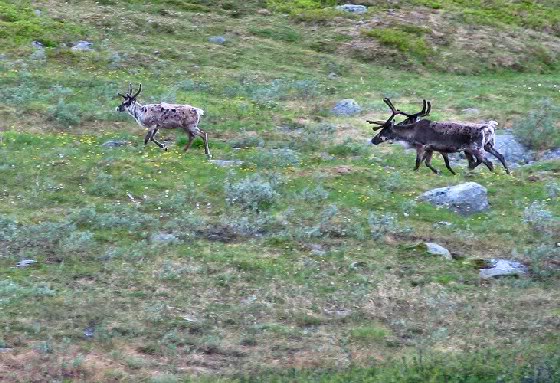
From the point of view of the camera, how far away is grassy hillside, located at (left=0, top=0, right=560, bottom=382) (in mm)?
13945

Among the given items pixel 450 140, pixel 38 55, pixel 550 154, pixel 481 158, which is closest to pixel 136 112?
pixel 450 140

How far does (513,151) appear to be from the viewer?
27.7m

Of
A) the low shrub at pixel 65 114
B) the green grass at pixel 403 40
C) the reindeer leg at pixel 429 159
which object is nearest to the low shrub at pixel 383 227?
the reindeer leg at pixel 429 159

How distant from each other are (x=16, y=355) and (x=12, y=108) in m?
16.1

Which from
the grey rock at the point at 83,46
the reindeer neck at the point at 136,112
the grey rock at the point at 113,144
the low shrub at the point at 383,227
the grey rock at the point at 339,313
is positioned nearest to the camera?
the grey rock at the point at 339,313

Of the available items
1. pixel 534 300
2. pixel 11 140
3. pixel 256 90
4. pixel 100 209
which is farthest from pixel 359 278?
pixel 256 90

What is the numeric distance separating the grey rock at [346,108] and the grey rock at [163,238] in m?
13.2

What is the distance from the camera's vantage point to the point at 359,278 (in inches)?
675

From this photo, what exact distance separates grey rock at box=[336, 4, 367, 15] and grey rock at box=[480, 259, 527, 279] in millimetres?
29691

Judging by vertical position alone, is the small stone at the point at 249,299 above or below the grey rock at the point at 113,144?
above

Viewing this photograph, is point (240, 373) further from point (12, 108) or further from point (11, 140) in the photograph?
point (12, 108)

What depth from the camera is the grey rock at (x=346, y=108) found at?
1235 inches

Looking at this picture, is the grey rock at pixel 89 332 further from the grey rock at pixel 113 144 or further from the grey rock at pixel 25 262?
the grey rock at pixel 113 144

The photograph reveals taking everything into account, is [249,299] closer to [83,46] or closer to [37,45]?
[83,46]
